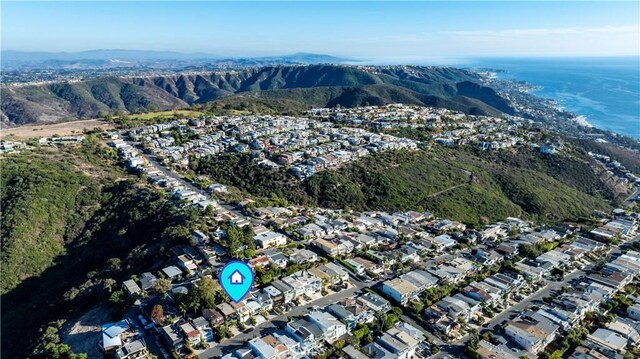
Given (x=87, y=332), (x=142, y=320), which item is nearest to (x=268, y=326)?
(x=142, y=320)

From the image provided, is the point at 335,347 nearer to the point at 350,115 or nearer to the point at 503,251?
the point at 503,251

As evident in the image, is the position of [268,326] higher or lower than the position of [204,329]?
lower

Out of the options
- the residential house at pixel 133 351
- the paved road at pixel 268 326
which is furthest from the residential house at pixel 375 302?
the residential house at pixel 133 351

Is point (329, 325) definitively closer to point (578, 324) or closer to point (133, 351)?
point (133, 351)

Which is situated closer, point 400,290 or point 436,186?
point 400,290

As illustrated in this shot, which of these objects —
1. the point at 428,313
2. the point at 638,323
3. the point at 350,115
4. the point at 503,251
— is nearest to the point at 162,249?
the point at 428,313

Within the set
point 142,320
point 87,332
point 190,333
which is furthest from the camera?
point 142,320
